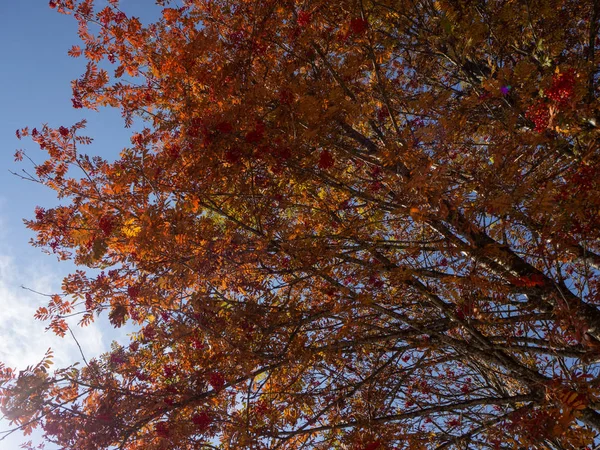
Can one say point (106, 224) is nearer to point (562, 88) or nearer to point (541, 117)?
point (541, 117)

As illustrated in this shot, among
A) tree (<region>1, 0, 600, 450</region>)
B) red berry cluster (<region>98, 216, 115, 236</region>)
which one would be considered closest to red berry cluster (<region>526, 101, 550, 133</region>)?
tree (<region>1, 0, 600, 450</region>)

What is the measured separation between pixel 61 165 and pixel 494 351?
4.62 meters

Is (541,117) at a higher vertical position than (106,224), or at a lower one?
lower

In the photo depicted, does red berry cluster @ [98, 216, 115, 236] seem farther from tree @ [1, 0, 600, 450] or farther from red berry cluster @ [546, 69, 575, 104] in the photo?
red berry cluster @ [546, 69, 575, 104]

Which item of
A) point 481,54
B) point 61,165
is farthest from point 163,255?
point 481,54

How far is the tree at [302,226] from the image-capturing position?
9.72 feet

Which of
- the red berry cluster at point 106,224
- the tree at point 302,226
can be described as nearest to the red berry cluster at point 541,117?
the tree at point 302,226

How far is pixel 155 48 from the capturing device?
15.5 ft

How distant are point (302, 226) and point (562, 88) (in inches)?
120

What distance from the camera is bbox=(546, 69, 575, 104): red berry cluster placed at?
2.44 m

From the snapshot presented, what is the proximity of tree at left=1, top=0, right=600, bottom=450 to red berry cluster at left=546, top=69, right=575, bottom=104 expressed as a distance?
1cm

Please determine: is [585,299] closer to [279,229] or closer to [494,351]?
[494,351]

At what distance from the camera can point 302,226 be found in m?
4.75

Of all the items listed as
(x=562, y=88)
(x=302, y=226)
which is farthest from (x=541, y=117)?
(x=302, y=226)
